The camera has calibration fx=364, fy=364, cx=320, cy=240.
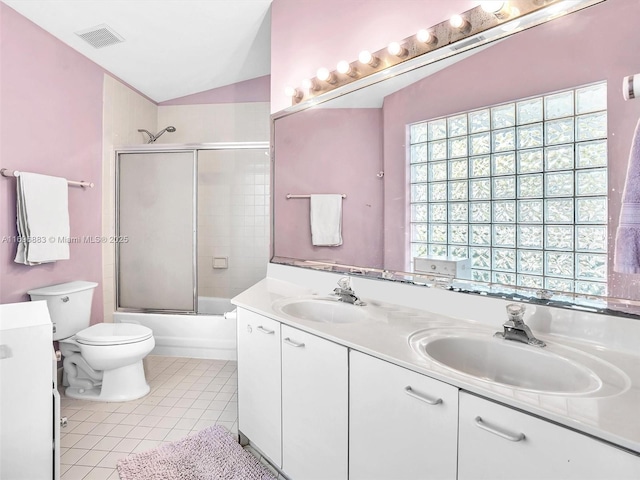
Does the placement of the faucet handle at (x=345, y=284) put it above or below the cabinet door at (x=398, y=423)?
above

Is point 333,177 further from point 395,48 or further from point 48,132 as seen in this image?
point 48,132

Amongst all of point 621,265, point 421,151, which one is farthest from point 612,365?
point 421,151

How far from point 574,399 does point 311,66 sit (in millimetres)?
2086

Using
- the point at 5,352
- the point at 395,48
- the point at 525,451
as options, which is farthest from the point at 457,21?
the point at 5,352

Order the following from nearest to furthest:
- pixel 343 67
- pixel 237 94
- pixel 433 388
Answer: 1. pixel 433 388
2. pixel 343 67
3. pixel 237 94

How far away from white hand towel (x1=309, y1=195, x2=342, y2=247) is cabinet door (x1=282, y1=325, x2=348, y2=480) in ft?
2.26

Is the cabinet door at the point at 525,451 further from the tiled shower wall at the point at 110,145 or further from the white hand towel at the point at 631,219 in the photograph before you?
the tiled shower wall at the point at 110,145

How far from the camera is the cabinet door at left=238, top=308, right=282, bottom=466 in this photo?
1493mm

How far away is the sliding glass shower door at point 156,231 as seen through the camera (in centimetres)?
312

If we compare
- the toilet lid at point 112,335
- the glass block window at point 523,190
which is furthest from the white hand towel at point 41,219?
the glass block window at point 523,190

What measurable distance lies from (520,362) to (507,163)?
0.65m

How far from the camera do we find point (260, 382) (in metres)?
1.59

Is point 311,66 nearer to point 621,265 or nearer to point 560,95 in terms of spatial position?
point 560,95

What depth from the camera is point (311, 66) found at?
221 cm
